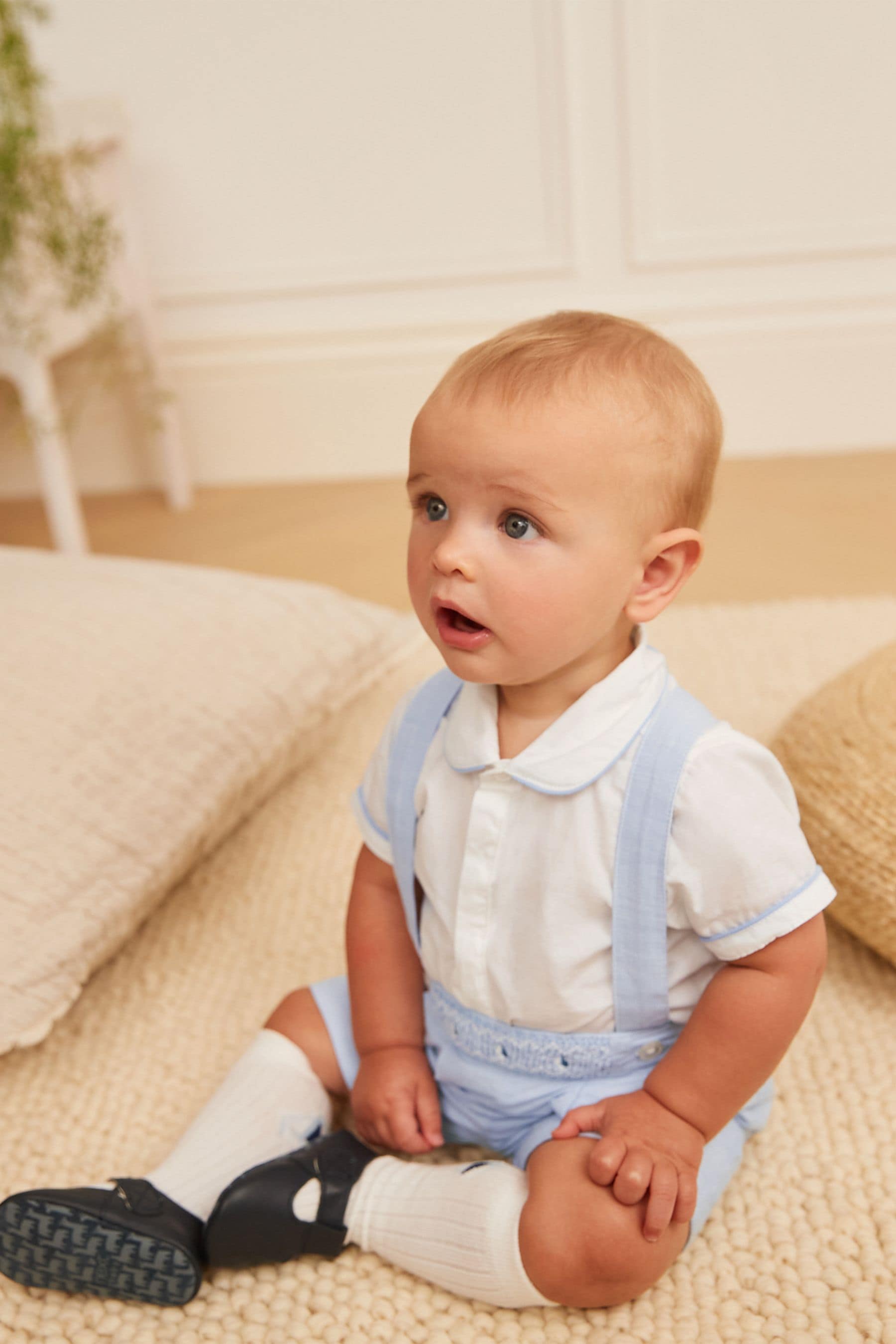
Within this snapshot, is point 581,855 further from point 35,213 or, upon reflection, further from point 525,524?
point 35,213

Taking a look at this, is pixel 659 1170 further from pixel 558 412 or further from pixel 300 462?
pixel 300 462

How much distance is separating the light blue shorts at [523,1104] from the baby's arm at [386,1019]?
0.6 inches

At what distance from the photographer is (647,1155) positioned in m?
0.68

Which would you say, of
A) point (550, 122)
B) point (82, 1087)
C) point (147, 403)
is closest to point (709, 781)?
point (82, 1087)

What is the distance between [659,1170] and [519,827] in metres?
0.20

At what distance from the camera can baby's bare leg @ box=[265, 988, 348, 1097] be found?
0.85 meters

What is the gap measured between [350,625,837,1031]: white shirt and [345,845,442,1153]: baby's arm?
0.06 metres

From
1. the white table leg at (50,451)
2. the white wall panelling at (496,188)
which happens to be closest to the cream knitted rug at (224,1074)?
the white table leg at (50,451)

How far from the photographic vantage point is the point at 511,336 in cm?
66

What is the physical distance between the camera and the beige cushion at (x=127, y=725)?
0.93m

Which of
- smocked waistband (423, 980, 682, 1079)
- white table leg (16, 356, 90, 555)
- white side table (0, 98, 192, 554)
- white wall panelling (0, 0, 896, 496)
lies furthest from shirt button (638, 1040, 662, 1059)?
white wall panelling (0, 0, 896, 496)

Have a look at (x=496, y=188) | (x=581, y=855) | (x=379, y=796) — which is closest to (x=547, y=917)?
(x=581, y=855)

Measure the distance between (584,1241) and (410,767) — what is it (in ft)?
0.95

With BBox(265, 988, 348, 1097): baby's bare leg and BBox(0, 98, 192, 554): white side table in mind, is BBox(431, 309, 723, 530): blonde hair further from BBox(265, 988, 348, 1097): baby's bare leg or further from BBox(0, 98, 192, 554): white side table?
BBox(0, 98, 192, 554): white side table
